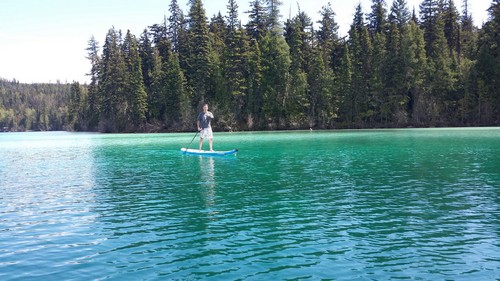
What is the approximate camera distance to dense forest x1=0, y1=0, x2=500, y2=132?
83438mm

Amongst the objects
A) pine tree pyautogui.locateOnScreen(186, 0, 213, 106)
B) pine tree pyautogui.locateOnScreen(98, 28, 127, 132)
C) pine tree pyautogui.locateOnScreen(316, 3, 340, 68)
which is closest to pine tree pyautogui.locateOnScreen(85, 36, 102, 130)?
pine tree pyautogui.locateOnScreen(98, 28, 127, 132)

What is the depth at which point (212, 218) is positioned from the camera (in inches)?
473

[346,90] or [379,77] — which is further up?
[379,77]

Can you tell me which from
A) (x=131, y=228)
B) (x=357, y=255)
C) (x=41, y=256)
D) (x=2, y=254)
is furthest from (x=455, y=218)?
(x=2, y=254)

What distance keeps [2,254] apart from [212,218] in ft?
16.6

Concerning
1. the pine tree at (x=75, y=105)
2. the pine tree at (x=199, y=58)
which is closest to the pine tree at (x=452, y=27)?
the pine tree at (x=199, y=58)

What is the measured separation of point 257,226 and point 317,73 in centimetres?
8249

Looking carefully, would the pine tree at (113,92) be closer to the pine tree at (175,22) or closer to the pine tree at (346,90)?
the pine tree at (175,22)

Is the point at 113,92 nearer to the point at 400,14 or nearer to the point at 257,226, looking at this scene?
the point at 400,14

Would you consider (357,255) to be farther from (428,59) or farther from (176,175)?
(428,59)

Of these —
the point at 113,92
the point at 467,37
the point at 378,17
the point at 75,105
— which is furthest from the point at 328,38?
the point at 75,105

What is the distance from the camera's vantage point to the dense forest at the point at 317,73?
274 ft

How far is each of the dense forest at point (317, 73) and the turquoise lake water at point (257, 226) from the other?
222 feet

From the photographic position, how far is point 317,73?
90.8m
